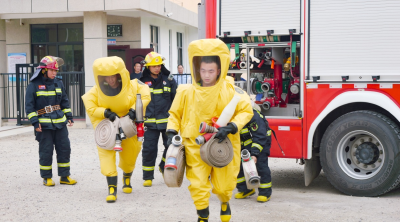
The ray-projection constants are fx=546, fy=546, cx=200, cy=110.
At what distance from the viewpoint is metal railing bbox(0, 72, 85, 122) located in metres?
16.1

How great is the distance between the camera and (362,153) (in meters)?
6.79

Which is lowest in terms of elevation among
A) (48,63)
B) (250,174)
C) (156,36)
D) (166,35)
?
(250,174)

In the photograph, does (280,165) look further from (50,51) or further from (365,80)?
(50,51)

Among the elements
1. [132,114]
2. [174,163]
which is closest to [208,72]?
[174,163]

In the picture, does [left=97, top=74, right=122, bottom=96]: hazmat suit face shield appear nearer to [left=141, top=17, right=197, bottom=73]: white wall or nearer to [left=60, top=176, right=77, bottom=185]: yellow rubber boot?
[left=60, top=176, right=77, bottom=185]: yellow rubber boot

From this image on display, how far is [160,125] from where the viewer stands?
792cm

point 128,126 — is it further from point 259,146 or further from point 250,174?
point 250,174

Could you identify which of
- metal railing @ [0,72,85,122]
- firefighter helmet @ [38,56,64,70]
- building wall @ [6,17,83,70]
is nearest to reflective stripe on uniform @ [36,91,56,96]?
firefighter helmet @ [38,56,64,70]

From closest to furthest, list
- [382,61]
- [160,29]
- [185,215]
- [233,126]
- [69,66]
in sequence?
[233,126]
[185,215]
[382,61]
[69,66]
[160,29]

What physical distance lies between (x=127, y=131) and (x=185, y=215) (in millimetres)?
1366

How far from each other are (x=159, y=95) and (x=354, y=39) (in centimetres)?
292

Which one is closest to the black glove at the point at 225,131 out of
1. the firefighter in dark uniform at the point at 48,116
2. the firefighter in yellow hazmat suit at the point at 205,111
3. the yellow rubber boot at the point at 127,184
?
the firefighter in yellow hazmat suit at the point at 205,111

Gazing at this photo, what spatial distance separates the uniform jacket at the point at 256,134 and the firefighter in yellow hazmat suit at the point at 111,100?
146 cm

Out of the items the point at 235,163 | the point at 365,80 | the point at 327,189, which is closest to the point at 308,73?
the point at 365,80
